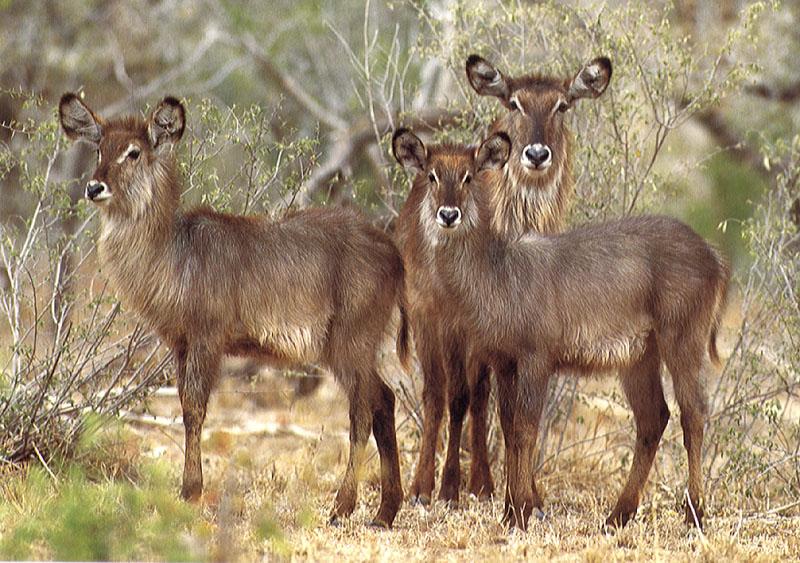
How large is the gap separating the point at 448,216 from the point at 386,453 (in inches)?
54.0

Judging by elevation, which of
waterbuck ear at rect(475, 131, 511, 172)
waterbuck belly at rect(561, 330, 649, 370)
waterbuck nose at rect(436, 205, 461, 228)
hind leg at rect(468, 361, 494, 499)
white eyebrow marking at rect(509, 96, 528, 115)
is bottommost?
hind leg at rect(468, 361, 494, 499)

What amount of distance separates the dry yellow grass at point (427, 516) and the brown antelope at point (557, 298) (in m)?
0.24

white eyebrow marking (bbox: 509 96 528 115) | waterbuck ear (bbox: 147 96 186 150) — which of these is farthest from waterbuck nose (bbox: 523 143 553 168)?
waterbuck ear (bbox: 147 96 186 150)

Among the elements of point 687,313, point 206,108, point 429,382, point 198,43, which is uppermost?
point 198,43

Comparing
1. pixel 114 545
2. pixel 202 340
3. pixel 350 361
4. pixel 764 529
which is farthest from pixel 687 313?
pixel 114 545

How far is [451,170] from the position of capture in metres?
6.94

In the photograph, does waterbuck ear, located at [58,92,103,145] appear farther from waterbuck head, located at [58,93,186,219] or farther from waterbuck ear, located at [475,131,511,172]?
waterbuck ear, located at [475,131,511,172]

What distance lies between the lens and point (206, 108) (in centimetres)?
780

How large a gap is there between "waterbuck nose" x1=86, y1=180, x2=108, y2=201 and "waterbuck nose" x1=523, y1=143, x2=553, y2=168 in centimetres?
233

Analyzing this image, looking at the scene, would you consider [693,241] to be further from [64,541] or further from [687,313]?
[64,541]

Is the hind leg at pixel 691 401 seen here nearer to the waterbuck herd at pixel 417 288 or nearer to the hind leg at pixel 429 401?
the waterbuck herd at pixel 417 288

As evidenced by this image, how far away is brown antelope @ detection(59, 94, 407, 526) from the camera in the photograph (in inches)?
271

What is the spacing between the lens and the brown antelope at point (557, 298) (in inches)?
276

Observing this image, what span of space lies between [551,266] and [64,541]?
10.1ft
